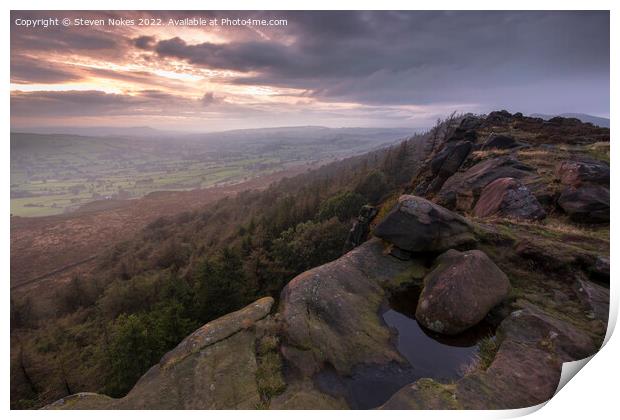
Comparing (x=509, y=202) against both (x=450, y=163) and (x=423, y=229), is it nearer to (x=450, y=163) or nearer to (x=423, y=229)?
(x=423, y=229)

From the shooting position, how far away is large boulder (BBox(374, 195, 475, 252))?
37.4 feet

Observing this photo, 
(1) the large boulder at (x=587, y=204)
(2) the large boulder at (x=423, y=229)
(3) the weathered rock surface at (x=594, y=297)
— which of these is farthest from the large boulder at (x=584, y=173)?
(2) the large boulder at (x=423, y=229)

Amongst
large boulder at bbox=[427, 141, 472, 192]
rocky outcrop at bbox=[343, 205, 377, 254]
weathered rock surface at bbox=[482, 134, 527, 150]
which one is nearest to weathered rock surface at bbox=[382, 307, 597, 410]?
rocky outcrop at bbox=[343, 205, 377, 254]

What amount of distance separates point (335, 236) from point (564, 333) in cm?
3182

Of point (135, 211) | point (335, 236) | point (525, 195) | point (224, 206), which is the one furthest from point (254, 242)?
point (135, 211)

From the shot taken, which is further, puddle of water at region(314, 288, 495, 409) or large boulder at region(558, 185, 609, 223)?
large boulder at region(558, 185, 609, 223)

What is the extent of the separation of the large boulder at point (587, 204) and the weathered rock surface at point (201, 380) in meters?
17.2

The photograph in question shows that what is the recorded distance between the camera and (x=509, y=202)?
52.4 ft

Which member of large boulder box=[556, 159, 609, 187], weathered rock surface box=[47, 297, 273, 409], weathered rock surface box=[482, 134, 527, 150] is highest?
weathered rock surface box=[482, 134, 527, 150]

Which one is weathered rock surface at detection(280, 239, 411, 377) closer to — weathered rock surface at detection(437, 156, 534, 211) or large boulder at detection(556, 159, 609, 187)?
weathered rock surface at detection(437, 156, 534, 211)

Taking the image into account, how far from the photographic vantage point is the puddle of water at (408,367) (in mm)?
7271

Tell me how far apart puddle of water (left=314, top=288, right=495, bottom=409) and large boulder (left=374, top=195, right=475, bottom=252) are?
3305 mm

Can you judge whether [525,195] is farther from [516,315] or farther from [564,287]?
[516,315]

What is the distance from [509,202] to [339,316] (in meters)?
13.4
